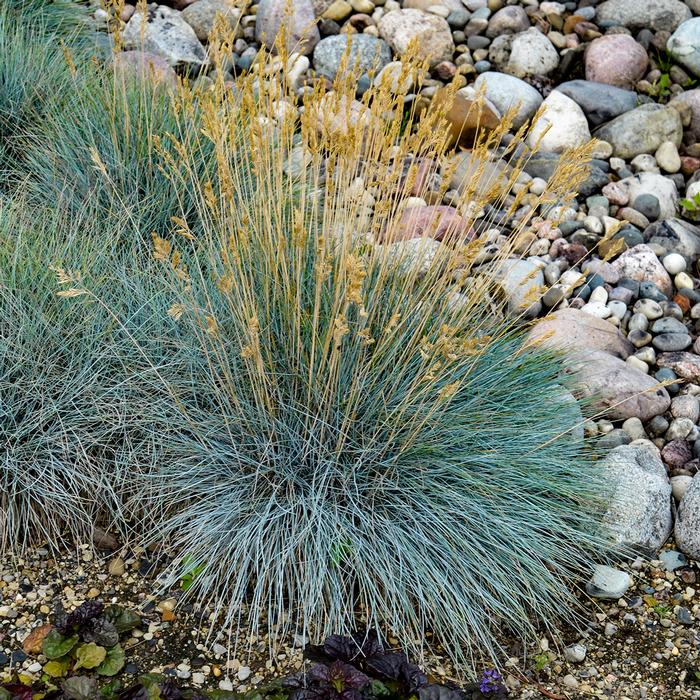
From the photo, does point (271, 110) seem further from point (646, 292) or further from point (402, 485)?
point (646, 292)

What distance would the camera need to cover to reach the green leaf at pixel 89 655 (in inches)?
100

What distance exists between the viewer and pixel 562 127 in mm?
5297

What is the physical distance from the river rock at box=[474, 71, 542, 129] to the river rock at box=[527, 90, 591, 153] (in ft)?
0.49

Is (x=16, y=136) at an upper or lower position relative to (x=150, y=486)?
upper

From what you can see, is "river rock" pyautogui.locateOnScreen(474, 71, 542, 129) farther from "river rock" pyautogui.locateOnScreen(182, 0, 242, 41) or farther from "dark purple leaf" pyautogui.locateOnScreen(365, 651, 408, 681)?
"dark purple leaf" pyautogui.locateOnScreen(365, 651, 408, 681)

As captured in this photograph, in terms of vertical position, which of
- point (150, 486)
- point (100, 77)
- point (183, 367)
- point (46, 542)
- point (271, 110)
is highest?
point (271, 110)

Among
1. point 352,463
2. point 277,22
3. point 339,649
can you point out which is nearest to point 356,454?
point 352,463

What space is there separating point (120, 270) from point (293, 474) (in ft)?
3.84

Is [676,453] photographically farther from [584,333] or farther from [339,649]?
[339,649]

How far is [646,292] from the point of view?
4266 mm

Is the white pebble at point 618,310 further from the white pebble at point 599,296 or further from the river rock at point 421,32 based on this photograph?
the river rock at point 421,32

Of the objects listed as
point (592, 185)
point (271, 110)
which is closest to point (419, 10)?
point (592, 185)

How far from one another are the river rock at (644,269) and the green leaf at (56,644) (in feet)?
9.94

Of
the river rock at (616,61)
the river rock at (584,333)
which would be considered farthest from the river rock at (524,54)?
the river rock at (584,333)
